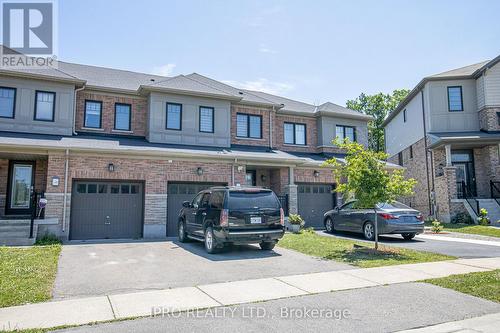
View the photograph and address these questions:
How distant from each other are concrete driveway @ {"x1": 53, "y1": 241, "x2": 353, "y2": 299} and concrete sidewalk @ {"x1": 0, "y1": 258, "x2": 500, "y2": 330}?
526mm

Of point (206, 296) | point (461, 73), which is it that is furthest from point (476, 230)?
point (206, 296)

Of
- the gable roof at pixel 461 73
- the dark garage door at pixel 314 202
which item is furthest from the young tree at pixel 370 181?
the gable roof at pixel 461 73

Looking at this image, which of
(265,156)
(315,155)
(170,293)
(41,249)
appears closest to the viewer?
(170,293)

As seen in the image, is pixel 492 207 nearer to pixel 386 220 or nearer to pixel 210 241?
pixel 386 220

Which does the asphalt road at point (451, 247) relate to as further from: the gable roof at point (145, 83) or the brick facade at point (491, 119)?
the brick facade at point (491, 119)

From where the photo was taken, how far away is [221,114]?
1786 cm

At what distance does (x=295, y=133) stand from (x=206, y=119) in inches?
237

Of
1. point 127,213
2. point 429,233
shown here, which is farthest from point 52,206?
point 429,233

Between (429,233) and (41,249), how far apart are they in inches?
596

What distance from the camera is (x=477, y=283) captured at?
21.4 feet

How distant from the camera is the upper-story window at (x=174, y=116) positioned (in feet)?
55.5

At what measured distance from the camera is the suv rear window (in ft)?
32.3

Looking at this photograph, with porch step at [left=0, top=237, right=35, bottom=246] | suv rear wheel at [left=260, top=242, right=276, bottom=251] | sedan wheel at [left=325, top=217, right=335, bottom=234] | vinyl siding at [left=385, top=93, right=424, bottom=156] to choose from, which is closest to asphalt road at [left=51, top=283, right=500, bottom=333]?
suv rear wheel at [left=260, top=242, right=276, bottom=251]

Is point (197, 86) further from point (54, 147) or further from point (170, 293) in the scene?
point (170, 293)
